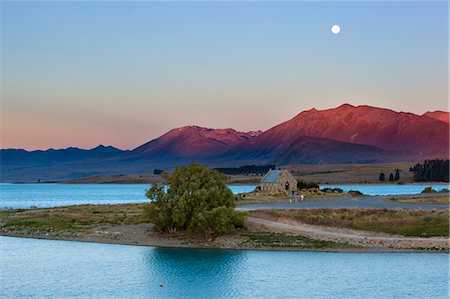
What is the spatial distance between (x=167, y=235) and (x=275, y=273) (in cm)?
1909

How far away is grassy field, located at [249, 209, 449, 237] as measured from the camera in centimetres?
5753

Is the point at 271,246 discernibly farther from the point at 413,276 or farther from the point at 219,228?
the point at 413,276

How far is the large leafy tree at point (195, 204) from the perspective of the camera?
58625 mm

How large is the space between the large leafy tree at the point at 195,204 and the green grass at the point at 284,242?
9.99 feet

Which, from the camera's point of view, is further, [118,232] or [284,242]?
[118,232]

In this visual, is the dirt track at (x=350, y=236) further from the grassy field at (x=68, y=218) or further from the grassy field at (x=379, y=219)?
the grassy field at (x=68, y=218)

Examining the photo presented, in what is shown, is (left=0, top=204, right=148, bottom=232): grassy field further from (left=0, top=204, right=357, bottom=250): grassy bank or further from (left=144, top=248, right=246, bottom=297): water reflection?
(left=144, top=248, right=246, bottom=297): water reflection

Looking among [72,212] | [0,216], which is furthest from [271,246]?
[0,216]

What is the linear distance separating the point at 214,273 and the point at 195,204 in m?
15.7

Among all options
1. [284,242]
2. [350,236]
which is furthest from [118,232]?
[350,236]

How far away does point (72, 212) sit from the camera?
267 ft

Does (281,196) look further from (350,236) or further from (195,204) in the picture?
(350,236)

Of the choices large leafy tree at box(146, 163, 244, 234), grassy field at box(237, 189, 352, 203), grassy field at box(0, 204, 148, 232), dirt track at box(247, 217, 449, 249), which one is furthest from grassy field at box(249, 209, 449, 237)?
grassy field at box(237, 189, 352, 203)

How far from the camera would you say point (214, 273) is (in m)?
45.6
